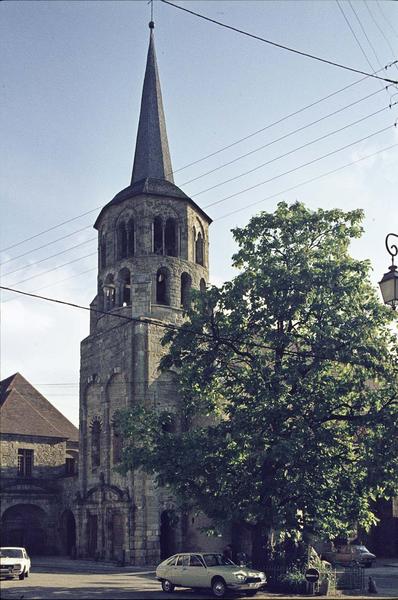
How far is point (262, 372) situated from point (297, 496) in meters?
4.28

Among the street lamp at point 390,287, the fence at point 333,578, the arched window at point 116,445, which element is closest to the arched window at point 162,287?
the arched window at point 116,445

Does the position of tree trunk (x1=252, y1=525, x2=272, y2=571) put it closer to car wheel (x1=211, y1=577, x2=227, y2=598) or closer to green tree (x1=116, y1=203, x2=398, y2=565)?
green tree (x1=116, y1=203, x2=398, y2=565)

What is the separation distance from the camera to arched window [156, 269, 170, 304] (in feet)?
146

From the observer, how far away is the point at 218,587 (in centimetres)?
2333

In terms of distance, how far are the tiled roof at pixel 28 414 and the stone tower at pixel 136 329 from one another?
6522 millimetres

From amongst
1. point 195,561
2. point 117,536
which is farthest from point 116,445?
point 195,561

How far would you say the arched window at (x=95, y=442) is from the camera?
1730 inches

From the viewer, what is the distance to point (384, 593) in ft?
85.2

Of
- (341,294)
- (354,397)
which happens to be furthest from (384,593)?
(341,294)

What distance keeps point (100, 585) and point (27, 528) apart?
2325 centimetres

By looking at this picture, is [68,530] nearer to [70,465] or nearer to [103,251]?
[70,465]

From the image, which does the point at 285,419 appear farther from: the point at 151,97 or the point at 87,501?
the point at 151,97

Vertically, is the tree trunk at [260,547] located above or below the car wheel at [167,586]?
above

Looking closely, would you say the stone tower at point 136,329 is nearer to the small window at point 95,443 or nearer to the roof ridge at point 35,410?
the small window at point 95,443
